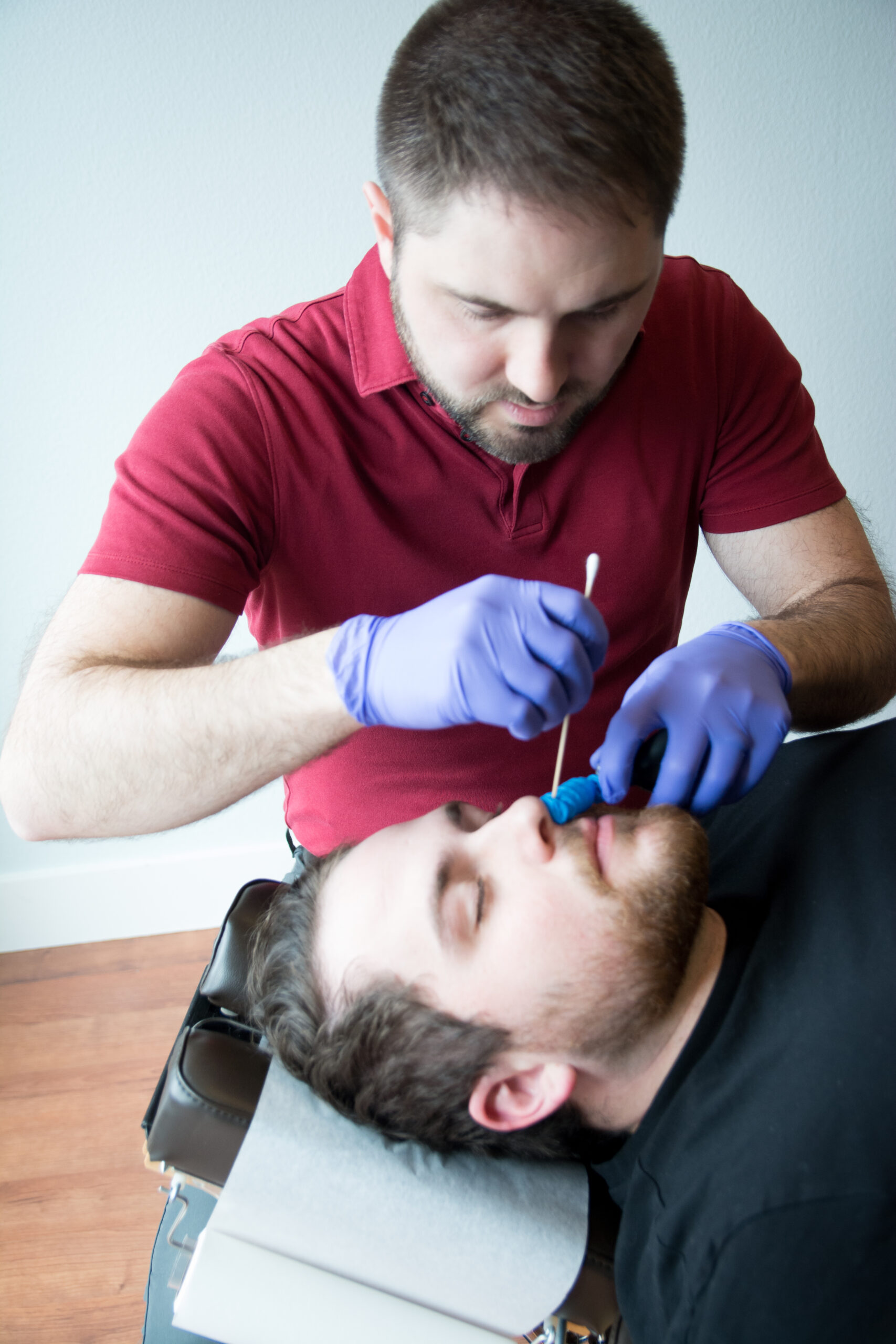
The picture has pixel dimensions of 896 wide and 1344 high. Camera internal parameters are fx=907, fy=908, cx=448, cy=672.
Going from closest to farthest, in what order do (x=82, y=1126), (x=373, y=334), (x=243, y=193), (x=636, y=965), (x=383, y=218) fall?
1. (x=636, y=965)
2. (x=383, y=218)
3. (x=373, y=334)
4. (x=243, y=193)
5. (x=82, y=1126)

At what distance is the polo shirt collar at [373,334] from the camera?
1232 mm

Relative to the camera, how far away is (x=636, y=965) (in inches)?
39.6

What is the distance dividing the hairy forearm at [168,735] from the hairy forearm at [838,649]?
65 cm

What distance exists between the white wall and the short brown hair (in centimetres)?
87

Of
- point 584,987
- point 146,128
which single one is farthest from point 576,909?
point 146,128

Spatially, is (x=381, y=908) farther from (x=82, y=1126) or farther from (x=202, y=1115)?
(x=82, y=1126)

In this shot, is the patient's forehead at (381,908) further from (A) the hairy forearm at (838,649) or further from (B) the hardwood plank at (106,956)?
(B) the hardwood plank at (106,956)

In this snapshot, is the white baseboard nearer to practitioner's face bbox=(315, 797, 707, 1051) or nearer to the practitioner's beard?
practitioner's face bbox=(315, 797, 707, 1051)

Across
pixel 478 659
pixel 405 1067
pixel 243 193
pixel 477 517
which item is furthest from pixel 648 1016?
pixel 243 193

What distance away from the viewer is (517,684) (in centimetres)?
95

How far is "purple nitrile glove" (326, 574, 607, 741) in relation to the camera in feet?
3.12

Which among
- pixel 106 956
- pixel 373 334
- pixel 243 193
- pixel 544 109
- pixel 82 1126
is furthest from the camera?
pixel 106 956

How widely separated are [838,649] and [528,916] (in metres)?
0.62

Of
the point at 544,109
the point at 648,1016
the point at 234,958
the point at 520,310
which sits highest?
the point at 544,109
